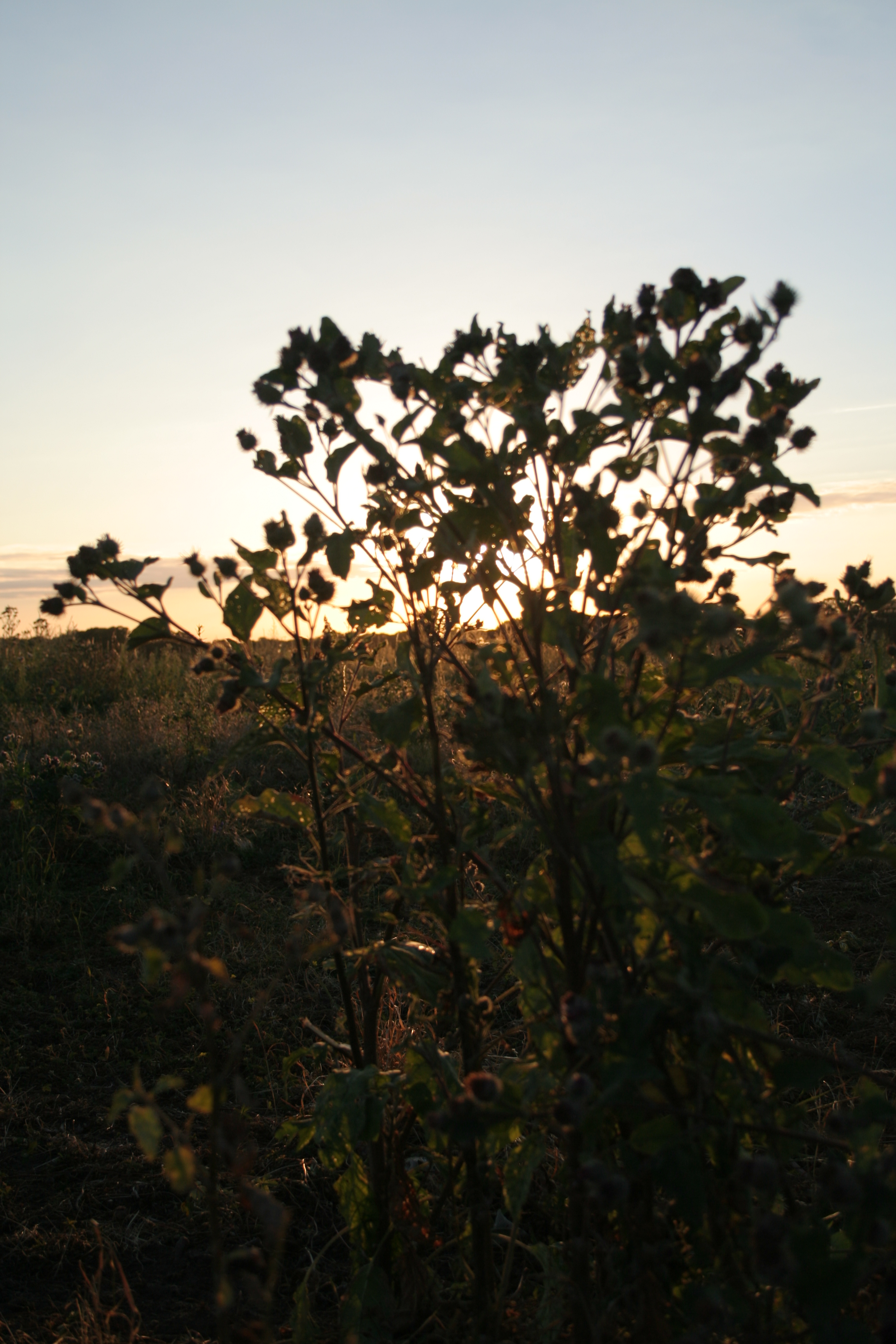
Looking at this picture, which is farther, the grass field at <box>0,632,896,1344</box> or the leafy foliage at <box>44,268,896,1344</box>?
the grass field at <box>0,632,896,1344</box>

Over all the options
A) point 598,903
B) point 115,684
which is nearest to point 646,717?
point 598,903

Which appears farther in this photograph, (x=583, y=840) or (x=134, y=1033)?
(x=134, y=1033)

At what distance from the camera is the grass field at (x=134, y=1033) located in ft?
6.78

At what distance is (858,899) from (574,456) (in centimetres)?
310

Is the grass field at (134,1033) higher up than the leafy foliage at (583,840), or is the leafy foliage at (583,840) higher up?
the leafy foliage at (583,840)

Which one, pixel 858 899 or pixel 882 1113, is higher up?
pixel 882 1113

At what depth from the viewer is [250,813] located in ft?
6.02

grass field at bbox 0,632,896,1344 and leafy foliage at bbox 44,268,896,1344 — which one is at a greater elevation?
leafy foliage at bbox 44,268,896,1344

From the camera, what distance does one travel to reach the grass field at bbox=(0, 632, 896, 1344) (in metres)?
2.07

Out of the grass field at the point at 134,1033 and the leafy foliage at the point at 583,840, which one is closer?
the leafy foliage at the point at 583,840

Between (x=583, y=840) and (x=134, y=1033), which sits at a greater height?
(x=583, y=840)

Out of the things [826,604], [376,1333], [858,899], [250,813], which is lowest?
[376,1333]

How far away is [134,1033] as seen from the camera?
10.5 ft

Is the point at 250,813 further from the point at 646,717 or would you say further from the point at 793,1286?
the point at 793,1286
